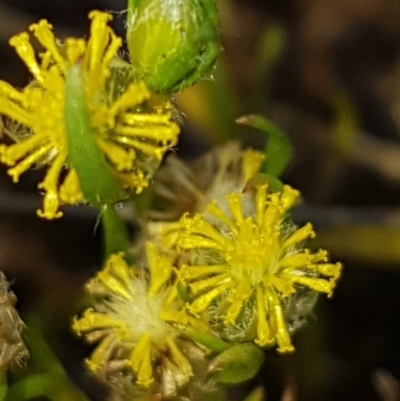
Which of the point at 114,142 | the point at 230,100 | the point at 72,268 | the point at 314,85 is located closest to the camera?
the point at 114,142

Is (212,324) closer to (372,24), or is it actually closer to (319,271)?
(319,271)

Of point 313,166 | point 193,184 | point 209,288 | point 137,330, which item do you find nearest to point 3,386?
point 137,330

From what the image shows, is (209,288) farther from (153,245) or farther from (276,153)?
(276,153)

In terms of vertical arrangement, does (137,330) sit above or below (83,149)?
below

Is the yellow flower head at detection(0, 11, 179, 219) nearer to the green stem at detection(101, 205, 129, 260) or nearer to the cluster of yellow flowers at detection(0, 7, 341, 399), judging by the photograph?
the cluster of yellow flowers at detection(0, 7, 341, 399)

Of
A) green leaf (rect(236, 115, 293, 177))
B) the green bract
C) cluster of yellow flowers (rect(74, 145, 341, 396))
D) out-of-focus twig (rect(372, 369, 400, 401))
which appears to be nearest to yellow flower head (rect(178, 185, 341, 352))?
cluster of yellow flowers (rect(74, 145, 341, 396))

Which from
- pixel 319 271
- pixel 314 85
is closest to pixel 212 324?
pixel 319 271
